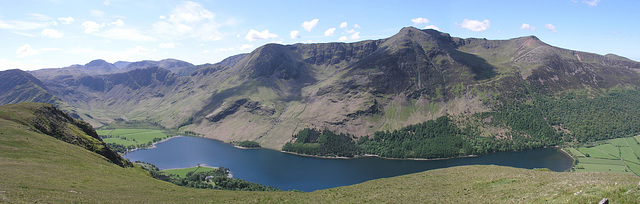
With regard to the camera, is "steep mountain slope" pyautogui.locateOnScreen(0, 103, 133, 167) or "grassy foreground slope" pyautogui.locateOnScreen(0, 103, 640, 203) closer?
"grassy foreground slope" pyautogui.locateOnScreen(0, 103, 640, 203)

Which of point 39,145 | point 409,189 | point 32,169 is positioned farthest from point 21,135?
point 409,189

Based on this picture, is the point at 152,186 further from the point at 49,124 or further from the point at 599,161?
the point at 599,161

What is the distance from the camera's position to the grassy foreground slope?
3898 centimetres

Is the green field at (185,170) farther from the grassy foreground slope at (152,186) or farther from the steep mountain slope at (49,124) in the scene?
the grassy foreground slope at (152,186)

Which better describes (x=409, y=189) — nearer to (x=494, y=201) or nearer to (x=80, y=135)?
(x=494, y=201)

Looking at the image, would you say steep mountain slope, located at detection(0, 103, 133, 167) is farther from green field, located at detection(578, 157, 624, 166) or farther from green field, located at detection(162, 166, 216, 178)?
green field, located at detection(578, 157, 624, 166)

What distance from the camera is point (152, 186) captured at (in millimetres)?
68125

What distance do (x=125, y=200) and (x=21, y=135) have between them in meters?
47.5

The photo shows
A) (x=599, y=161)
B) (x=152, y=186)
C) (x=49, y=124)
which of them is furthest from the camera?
(x=599, y=161)

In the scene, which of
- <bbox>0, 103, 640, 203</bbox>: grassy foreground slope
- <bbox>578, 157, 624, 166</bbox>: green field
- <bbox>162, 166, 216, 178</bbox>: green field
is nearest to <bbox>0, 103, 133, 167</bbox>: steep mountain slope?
<bbox>0, 103, 640, 203</bbox>: grassy foreground slope

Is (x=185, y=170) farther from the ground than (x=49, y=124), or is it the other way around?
(x=49, y=124)

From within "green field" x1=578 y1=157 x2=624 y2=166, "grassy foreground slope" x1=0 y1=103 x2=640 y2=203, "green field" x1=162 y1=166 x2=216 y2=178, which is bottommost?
"green field" x1=162 y1=166 x2=216 y2=178

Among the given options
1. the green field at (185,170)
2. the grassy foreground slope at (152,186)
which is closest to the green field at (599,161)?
the grassy foreground slope at (152,186)

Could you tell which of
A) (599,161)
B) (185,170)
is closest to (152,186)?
(185,170)
